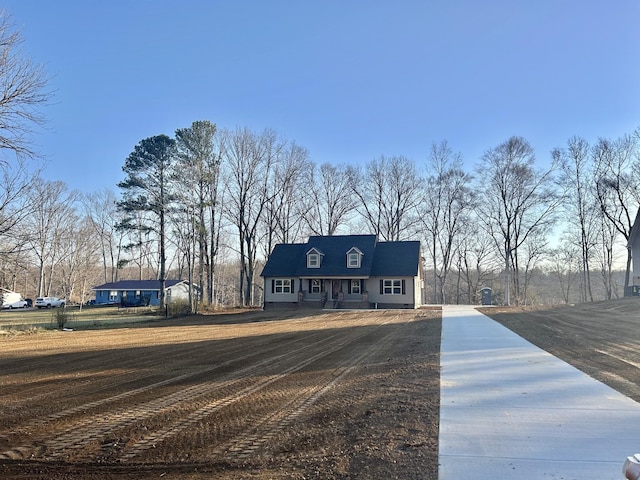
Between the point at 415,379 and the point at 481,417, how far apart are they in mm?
2191

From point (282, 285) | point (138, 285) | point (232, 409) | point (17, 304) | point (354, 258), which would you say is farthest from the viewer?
point (138, 285)

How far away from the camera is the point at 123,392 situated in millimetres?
6840

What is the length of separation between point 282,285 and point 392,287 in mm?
8883

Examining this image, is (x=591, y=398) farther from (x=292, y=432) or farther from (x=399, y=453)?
(x=292, y=432)

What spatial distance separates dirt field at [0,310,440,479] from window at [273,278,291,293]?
79.4ft

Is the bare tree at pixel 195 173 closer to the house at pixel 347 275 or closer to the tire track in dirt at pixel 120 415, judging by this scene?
the house at pixel 347 275

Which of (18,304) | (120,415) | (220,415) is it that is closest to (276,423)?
(220,415)

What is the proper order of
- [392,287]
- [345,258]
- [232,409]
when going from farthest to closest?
[345,258] < [392,287] < [232,409]

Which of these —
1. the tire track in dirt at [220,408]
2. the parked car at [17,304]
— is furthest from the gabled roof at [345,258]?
the parked car at [17,304]

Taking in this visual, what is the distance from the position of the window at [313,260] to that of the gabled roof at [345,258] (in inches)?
12.5

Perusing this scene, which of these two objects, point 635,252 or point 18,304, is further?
point 18,304

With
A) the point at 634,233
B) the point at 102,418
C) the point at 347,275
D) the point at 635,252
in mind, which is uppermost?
the point at 634,233

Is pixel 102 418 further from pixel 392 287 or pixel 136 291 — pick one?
pixel 136 291

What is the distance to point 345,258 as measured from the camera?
34.7m
